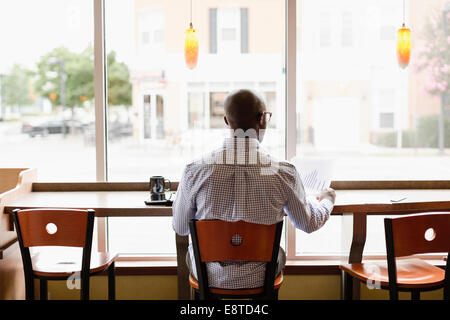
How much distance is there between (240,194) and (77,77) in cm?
180

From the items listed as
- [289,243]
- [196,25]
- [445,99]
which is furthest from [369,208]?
[196,25]

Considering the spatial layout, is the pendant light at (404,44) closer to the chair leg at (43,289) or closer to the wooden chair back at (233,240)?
the wooden chair back at (233,240)

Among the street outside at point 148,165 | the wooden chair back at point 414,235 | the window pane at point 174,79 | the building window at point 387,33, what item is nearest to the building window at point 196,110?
the window pane at point 174,79

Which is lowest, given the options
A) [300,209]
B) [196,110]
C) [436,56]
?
[300,209]

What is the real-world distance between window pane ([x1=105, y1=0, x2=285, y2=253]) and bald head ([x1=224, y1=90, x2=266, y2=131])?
1.29 m

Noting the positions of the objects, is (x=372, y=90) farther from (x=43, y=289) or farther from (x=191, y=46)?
(x=43, y=289)

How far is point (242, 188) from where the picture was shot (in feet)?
5.98

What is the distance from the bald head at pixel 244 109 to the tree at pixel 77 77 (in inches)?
58.5

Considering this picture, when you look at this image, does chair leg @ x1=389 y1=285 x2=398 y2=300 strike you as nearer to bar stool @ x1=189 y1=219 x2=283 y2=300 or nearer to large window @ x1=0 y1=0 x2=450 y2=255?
bar stool @ x1=189 y1=219 x2=283 y2=300

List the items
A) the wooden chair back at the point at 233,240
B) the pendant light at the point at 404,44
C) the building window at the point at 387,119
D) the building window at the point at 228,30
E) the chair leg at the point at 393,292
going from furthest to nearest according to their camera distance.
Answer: the building window at the point at 387,119
the building window at the point at 228,30
the pendant light at the point at 404,44
the chair leg at the point at 393,292
the wooden chair back at the point at 233,240

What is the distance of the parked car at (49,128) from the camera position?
3.24 m

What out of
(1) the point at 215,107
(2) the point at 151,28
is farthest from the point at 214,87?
(2) the point at 151,28

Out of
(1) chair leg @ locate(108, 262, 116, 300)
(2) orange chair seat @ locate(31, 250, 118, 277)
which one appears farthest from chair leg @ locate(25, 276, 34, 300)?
(1) chair leg @ locate(108, 262, 116, 300)

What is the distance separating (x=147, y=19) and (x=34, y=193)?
125cm
